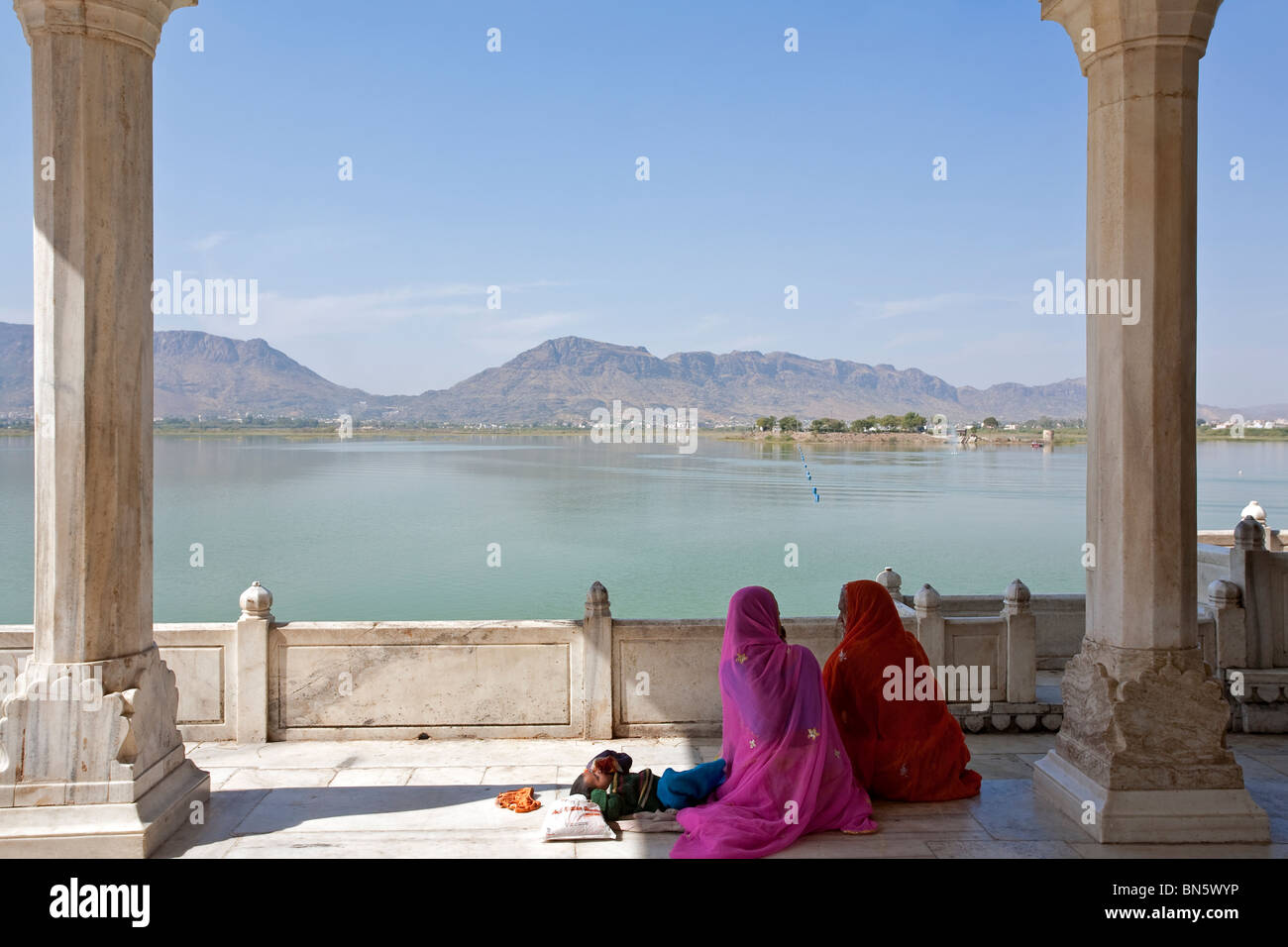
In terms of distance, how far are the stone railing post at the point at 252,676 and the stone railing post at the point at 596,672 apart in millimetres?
1965

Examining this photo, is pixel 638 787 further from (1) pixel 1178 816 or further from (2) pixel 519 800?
(1) pixel 1178 816

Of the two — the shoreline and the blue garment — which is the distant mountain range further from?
the blue garment

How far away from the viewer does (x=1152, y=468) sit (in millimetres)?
3840

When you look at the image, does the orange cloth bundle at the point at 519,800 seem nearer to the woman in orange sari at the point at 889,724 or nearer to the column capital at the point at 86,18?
the woman in orange sari at the point at 889,724

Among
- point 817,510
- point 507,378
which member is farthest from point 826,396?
point 817,510

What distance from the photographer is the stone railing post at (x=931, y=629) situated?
19.1 ft

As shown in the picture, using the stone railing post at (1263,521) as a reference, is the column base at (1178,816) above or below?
below

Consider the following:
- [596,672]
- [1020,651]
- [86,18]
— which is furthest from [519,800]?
[86,18]

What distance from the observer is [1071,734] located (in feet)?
13.4

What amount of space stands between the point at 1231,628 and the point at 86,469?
6.79 m

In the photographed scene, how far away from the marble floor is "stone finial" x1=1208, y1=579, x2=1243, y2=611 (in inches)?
35.3

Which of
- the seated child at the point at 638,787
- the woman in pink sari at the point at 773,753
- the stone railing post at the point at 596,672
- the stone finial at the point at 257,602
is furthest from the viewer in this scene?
the stone railing post at the point at 596,672

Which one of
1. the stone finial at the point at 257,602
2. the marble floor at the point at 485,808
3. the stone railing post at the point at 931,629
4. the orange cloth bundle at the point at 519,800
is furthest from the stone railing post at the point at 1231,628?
the stone finial at the point at 257,602

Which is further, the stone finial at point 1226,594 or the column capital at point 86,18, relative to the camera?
the stone finial at point 1226,594
